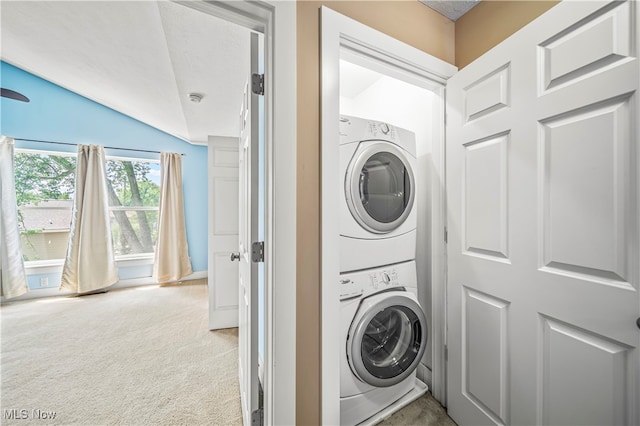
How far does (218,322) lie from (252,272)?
6.18 feet

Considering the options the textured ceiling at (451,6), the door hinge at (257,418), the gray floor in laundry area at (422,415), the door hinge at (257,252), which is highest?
the textured ceiling at (451,6)

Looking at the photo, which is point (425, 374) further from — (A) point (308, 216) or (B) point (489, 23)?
(B) point (489, 23)

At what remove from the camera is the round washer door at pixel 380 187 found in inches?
51.5

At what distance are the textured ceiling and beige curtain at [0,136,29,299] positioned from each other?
Answer: 490 cm

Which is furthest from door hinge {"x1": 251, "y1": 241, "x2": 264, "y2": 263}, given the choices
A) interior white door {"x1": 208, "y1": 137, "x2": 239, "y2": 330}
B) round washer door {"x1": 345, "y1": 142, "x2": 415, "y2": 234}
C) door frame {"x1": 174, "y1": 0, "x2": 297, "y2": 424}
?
interior white door {"x1": 208, "y1": 137, "x2": 239, "y2": 330}

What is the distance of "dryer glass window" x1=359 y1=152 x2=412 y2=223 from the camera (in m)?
1.38

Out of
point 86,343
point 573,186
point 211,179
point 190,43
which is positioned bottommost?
point 86,343

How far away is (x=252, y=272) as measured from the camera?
1141mm

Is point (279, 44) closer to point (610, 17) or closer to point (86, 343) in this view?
point (610, 17)

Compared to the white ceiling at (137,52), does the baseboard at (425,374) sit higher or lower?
lower

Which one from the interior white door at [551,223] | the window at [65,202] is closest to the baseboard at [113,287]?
the window at [65,202]

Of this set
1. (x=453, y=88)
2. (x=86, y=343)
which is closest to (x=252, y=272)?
(x=453, y=88)

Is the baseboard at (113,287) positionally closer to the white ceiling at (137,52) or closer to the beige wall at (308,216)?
the white ceiling at (137,52)

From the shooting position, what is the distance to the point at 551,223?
0.99 meters
